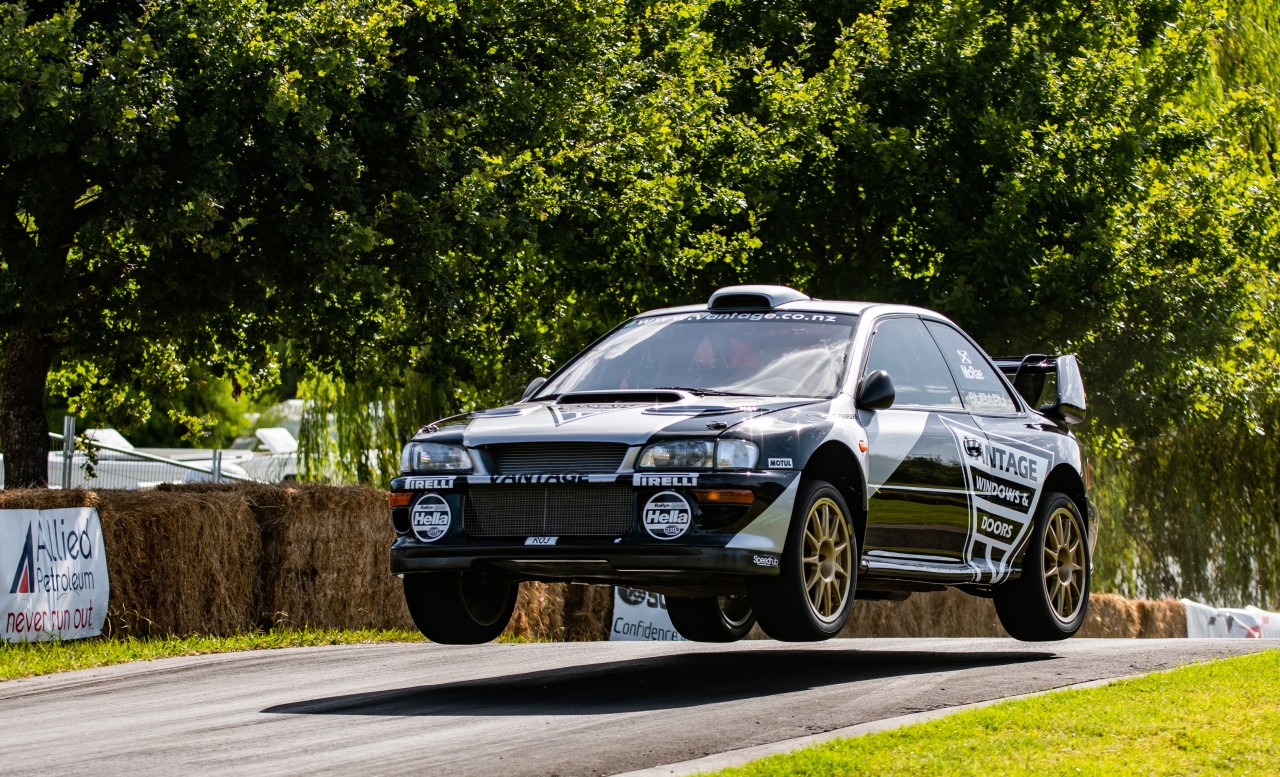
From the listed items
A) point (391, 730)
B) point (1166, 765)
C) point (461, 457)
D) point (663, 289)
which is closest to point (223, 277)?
point (663, 289)

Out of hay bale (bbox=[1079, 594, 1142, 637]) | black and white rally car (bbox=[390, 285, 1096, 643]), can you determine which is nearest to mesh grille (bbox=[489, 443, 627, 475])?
black and white rally car (bbox=[390, 285, 1096, 643])

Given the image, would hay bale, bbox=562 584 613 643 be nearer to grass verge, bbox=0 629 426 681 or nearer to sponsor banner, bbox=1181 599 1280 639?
grass verge, bbox=0 629 426 681

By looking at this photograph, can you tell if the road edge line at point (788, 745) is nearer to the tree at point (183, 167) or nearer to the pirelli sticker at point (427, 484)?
the pirelli sticker at point (427, 484)

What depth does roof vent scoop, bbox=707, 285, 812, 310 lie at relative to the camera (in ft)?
32.6

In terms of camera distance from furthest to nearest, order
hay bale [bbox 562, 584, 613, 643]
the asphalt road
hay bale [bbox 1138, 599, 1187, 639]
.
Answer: hay bale [bbox 1138, 599, 1187, 639]
hay bale [bbox 562, 584, 613, 643]
the asphalt road

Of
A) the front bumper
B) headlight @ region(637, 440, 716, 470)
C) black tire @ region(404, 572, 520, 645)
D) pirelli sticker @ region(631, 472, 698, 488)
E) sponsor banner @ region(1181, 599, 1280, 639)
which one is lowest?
sponsor banner @ region(1181, 599, 1280, 639)

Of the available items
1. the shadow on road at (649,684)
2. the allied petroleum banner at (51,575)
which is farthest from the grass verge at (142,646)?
the shadow on road at (649,684)

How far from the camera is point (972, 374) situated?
34.8 feet

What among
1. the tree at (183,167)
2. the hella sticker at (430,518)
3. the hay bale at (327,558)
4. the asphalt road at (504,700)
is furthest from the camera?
the hay bale at (327,558)

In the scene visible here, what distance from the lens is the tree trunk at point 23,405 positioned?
18141mm

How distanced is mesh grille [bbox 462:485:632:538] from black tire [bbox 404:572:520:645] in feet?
1.27

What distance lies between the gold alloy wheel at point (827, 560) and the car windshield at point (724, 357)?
0.71 m

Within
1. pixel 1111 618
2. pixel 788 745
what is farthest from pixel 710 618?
pixel 1111 618

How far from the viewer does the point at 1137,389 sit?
74.7 feet
